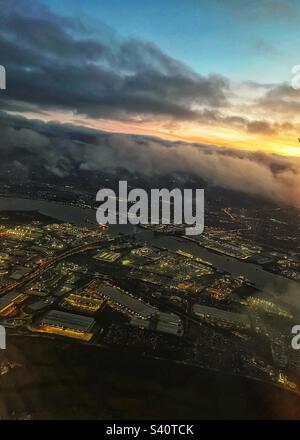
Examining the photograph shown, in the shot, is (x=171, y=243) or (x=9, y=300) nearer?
(x=9, y=300)

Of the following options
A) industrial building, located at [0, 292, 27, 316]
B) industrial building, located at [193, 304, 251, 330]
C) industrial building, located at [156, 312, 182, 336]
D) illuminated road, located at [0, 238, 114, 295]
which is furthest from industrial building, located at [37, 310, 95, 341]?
industrial building, located at [193, 304, 251, 330]

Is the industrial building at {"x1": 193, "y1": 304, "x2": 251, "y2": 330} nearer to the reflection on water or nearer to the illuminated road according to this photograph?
the reflection on water

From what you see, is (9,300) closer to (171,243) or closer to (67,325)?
(67,325)

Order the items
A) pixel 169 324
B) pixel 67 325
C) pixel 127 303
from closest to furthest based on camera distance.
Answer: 1. pixel 67 325
2. pixel 169 324
3. pixel 127 303

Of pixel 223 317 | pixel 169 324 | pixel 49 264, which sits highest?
pixel 49 264

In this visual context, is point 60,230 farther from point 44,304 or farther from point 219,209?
point 219,209

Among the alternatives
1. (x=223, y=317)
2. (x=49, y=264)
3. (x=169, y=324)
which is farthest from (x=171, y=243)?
(x=169, y=324)
